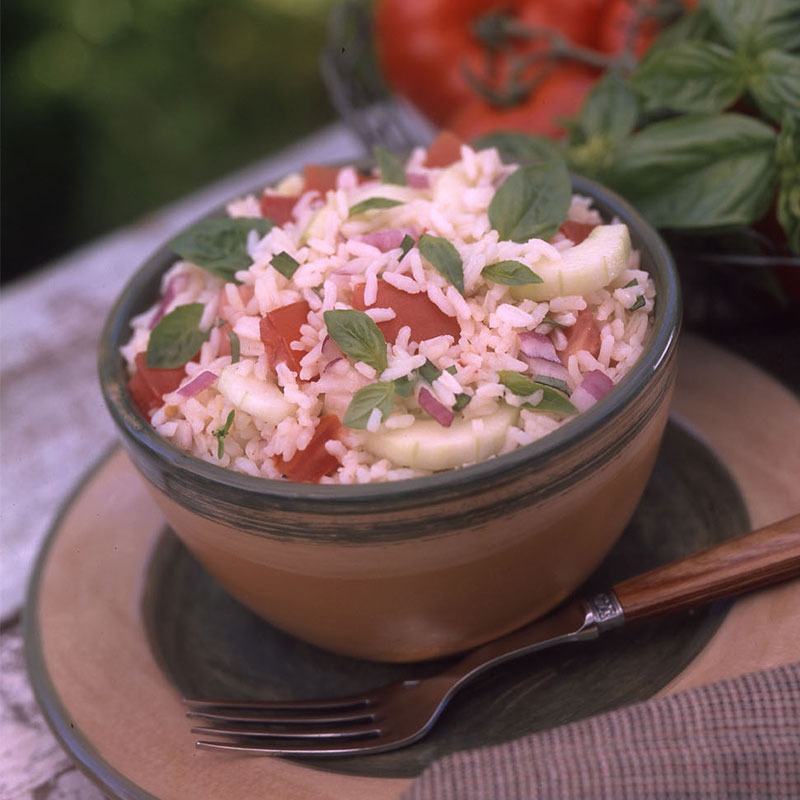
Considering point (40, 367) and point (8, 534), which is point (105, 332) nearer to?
point (8, 534)

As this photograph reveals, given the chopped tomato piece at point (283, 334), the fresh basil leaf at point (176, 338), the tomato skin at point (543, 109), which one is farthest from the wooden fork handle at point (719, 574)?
the tomato skin at point (543, 109)

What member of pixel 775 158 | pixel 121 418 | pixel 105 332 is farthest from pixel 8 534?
A: pixel 775 158

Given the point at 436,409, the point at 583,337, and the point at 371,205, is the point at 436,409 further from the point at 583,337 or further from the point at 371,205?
the point at 371,205

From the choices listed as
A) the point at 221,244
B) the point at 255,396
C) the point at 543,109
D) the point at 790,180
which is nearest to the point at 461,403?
the point at 255,396

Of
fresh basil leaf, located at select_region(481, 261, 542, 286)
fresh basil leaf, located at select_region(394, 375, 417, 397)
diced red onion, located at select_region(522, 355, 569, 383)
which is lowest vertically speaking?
diced red onion, located at select_region(522, 355, 569, 383)

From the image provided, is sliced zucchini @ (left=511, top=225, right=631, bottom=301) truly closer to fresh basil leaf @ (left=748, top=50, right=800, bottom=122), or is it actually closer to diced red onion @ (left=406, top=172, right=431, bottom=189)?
diced red onion @ (left=406, top=172, right=431, bottom=189)

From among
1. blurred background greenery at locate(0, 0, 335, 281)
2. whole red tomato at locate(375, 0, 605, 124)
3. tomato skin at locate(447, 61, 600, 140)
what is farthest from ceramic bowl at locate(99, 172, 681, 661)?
blurred background greenery at locate(0, 0, 335, 281)

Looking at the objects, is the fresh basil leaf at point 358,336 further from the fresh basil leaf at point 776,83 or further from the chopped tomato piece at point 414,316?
the fresh basil leaf at point 776,83

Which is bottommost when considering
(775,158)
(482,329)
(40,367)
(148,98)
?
(148,98)
